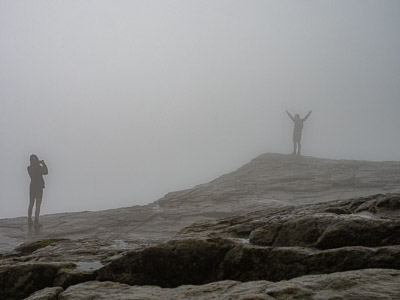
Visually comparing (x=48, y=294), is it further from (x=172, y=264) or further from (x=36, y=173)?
(x=36, y=173)

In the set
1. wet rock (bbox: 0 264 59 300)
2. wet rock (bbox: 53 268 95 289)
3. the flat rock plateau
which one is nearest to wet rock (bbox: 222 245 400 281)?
the flat rock plateau

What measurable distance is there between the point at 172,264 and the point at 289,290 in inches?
101

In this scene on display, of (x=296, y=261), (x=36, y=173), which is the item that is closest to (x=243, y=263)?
Answer: (x=296, y=261)

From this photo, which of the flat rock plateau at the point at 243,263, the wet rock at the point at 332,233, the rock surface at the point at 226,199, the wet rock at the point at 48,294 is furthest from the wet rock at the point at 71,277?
the rock surface at the point at 226,199

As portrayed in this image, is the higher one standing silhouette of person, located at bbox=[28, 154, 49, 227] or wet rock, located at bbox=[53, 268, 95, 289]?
standing silhouette of person, located at bbox=[28, 154, 49, 227]

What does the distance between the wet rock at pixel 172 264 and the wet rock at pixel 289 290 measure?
0.68 metres

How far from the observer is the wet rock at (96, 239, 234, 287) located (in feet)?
19.6

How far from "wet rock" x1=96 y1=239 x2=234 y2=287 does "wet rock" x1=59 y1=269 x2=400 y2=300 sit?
68 cm

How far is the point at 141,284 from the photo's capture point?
595 cm

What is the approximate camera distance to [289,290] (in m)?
4.09

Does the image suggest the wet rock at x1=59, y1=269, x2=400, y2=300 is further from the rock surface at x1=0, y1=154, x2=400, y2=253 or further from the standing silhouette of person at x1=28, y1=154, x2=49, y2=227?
the standing silhouette of person at x1=28, y1=154, x2=49, y2=227

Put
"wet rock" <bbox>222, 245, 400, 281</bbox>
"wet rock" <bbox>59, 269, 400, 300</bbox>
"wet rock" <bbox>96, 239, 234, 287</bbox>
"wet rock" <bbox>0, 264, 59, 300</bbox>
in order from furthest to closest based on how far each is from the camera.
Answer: "wet rock" <bbox>0, 264, 59, 300</bbox> → "wet rock" <bbox>96, 239, 234, 287</bbox> → "wet rock" <bbox>222, 245, 400, 281</bbox> → "wet rock" <bbox>59, 269, 400, 300</bbox>

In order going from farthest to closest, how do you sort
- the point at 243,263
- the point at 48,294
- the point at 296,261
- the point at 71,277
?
1. the point at 71,277
2. the point at 243,263
3. the point at 48,294
4. the point at 296,261

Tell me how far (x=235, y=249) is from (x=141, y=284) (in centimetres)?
168
